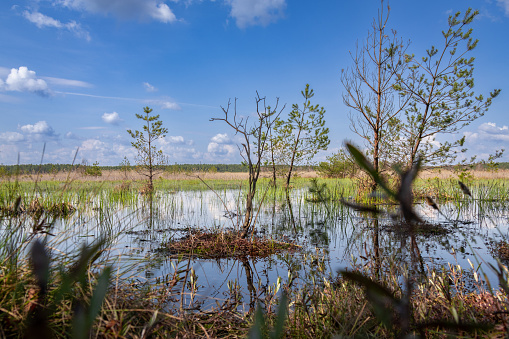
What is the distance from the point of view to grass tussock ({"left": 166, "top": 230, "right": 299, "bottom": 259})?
5.30 meters

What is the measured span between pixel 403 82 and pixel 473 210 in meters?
4.54

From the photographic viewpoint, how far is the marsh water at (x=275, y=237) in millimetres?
3250

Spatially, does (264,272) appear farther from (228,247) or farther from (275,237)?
(275,237)

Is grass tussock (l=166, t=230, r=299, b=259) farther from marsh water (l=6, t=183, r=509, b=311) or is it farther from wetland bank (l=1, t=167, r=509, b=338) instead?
marsh water (l=6, t=183, r=509, b=311)

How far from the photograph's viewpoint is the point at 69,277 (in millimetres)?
473

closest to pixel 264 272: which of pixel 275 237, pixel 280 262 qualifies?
pixel 280 262

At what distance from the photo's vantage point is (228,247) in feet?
17.8

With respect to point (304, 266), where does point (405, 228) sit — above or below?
above

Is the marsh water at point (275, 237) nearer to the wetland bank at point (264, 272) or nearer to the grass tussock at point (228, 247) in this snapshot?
the wetland bank at point (264, 272)

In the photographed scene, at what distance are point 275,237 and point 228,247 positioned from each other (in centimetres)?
141

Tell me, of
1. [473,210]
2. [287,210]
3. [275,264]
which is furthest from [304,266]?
[473,210]

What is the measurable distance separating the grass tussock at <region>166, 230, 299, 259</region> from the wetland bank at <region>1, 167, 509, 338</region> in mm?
24

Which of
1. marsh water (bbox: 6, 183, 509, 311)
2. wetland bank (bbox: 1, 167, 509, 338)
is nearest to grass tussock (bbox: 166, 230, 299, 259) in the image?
wetland bank (bbox: 1, 167, 509, 338)

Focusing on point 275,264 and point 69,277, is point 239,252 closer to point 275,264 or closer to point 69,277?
point 275,264
